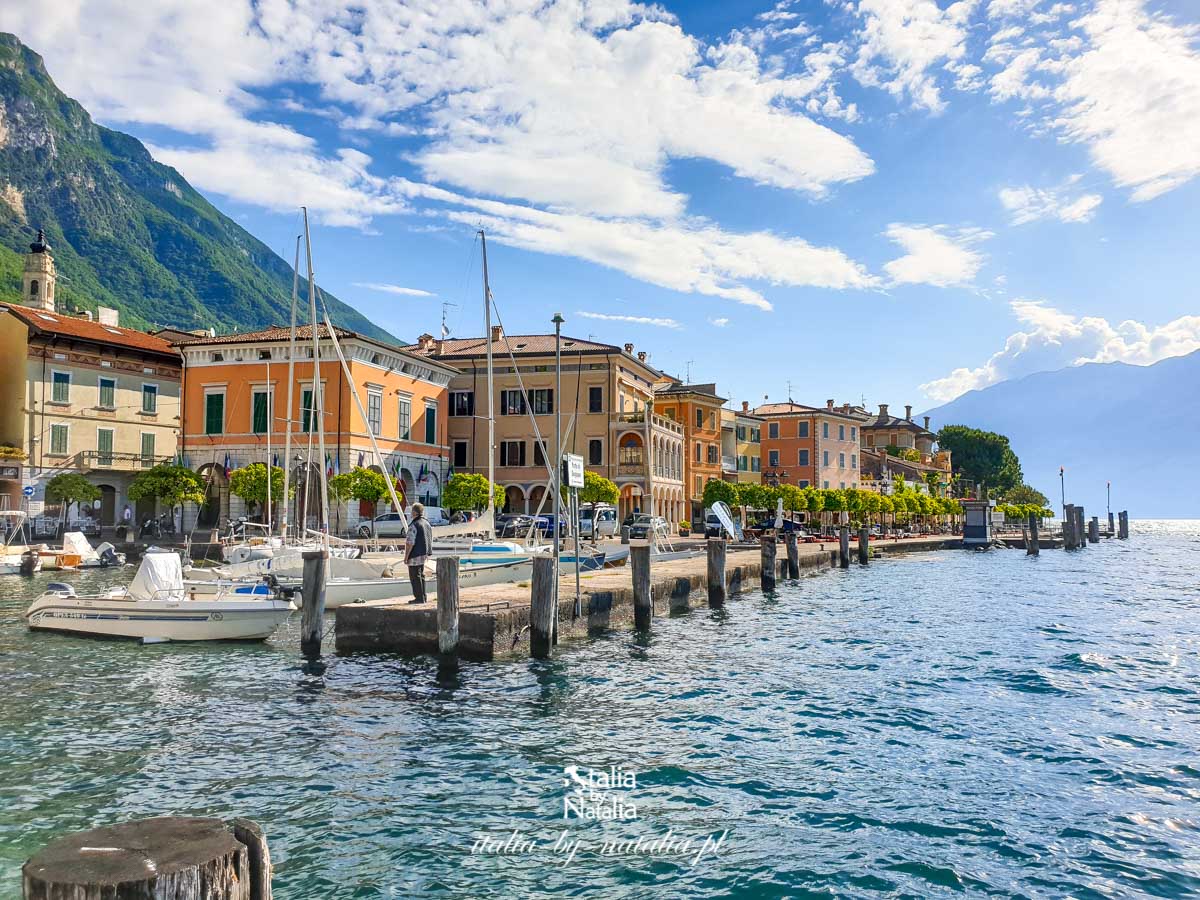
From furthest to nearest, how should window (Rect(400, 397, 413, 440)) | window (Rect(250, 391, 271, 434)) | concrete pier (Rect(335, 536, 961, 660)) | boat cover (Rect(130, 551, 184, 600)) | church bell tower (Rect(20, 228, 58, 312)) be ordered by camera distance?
church bell tower (Rect(20, 228, 58, 312)) < window (Rect(400, 397, 413, 440)) < window (Rect(250, 391, 271, 434)) < boat cover (Rect(130, 551, 184, 600)) < concrete pier (Rect(335, 536, 961, 660))

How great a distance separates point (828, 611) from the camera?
26031 mm

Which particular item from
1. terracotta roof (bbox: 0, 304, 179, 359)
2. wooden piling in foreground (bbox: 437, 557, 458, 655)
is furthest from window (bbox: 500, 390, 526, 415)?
wooden piling in foreground (bbox: 437, 557, 458, 655)

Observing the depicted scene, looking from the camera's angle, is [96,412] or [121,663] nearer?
[121,663]

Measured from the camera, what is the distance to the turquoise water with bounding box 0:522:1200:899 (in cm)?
762

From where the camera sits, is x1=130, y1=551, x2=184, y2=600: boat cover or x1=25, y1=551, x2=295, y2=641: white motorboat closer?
x1=25, y1=551, x2=295, y2=641: white motorboat

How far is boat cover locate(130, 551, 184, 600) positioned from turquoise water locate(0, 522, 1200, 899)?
1388mm

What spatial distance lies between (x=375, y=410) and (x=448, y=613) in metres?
34.5

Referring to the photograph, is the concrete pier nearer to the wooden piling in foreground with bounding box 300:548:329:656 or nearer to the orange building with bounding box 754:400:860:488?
the wooden piling in foreground with bounding box 300:548:329:656

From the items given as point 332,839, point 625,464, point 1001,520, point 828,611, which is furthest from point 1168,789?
point 1001,520

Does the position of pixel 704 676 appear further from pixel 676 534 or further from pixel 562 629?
pixel 676 534

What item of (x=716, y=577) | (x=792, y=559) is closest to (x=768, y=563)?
(x=792, y=559)

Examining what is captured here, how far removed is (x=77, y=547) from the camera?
3619cm

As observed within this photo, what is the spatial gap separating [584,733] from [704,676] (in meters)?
4.54

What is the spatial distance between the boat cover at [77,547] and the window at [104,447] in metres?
11.8
